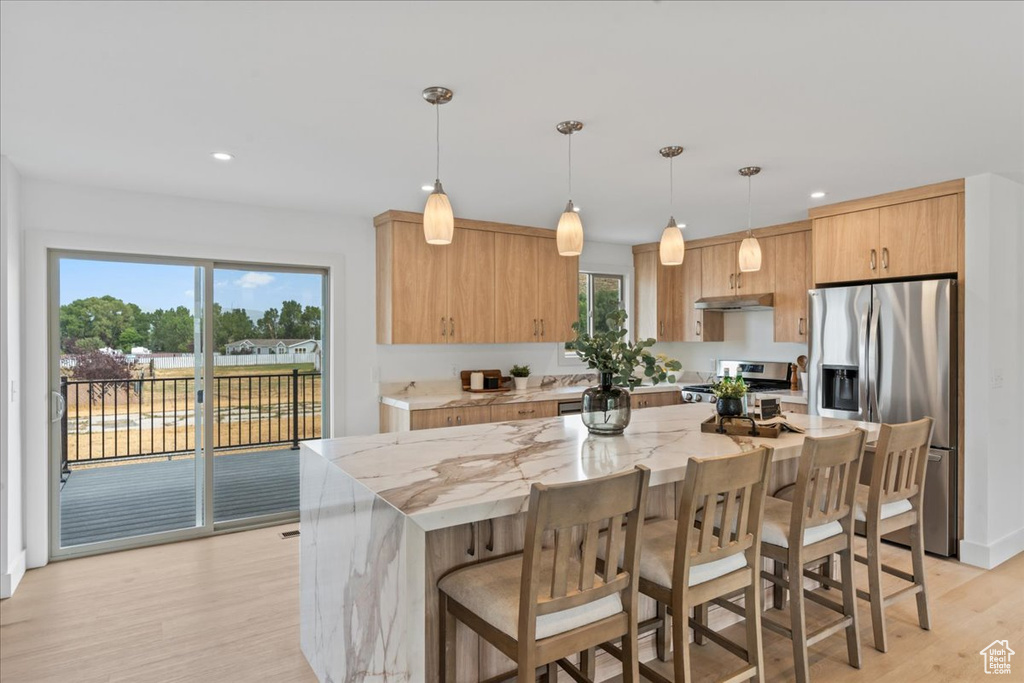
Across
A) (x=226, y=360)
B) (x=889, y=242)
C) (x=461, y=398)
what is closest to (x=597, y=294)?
(x=461, y=398)

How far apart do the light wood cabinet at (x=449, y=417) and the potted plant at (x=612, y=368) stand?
1.77 meters

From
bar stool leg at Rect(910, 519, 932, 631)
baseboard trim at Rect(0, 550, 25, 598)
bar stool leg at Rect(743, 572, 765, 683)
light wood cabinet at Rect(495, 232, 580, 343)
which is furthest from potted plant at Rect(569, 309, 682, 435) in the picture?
baseboard trim at Rect(0, 550, 25, 598)

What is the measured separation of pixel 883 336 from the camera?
3.92 meters

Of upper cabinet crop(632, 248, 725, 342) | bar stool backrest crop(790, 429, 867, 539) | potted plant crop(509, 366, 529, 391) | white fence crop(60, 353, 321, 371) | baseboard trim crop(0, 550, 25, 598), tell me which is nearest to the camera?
bar stool backrest crop(790, 429, 867, 539)

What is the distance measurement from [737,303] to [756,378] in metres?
0.79

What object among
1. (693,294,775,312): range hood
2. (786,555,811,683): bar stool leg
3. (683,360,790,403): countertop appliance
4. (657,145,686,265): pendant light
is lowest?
(786,555,811,683): bar stool leg

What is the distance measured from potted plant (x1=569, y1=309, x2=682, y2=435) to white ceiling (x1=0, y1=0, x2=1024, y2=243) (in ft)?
3.13

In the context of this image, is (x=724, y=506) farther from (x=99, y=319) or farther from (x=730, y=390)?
(x=99, y=319)

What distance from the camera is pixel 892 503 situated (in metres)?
2.65

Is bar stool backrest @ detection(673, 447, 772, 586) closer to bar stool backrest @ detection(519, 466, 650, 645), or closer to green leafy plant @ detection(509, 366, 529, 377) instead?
bar stool backrest @ detection(519, 466, 650, 645)

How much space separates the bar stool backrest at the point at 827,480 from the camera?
220 centimetres

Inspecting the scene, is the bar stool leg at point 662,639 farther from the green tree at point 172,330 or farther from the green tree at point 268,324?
the green tree at point 172,330

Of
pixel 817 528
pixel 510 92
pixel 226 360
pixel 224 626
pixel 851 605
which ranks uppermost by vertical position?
pixel 510 92

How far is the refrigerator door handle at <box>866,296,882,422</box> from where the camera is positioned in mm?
3938
